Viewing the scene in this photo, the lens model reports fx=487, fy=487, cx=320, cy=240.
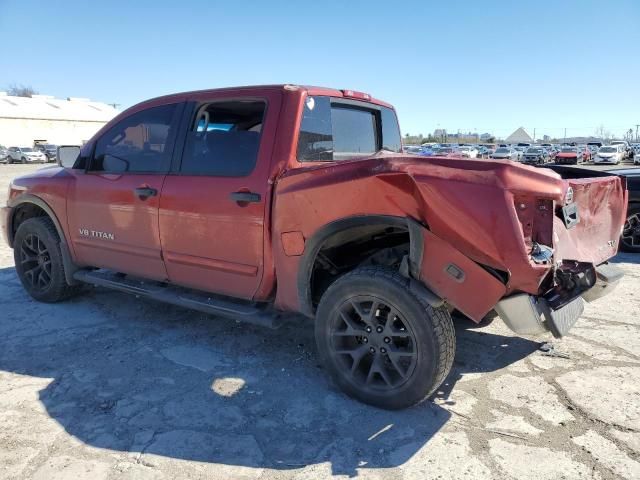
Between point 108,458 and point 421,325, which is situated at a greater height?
point 421,325

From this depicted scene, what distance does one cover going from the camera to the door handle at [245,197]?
324cm

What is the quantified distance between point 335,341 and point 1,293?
Result: 13.5 feet

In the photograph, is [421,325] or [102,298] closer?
[421,325]

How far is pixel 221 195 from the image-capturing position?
3.41 meters

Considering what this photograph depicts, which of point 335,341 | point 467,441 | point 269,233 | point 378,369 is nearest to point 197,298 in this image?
point 269,233

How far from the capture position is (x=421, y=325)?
2.68m

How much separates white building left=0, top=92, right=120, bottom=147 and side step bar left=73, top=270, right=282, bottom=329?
185ft

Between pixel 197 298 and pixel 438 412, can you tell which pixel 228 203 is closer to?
pixel 197 298

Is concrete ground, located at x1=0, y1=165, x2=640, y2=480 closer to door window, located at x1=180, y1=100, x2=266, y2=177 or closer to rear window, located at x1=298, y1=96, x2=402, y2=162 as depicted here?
door window, located at x1=180, y1=100, x2=266, y2=177

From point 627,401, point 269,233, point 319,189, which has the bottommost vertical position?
point 627,401

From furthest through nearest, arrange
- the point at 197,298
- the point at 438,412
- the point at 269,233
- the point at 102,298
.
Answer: the point at 102,298 < the point at 197,298 < the point at 269,233 < the point at 438,412

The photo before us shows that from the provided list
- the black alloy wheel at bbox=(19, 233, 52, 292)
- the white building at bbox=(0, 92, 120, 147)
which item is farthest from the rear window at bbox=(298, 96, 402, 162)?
the white building at bbox=(0, 92, 120, 147)

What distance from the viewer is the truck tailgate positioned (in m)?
2.92

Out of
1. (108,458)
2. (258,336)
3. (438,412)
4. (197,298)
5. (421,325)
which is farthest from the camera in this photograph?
(258,336)
